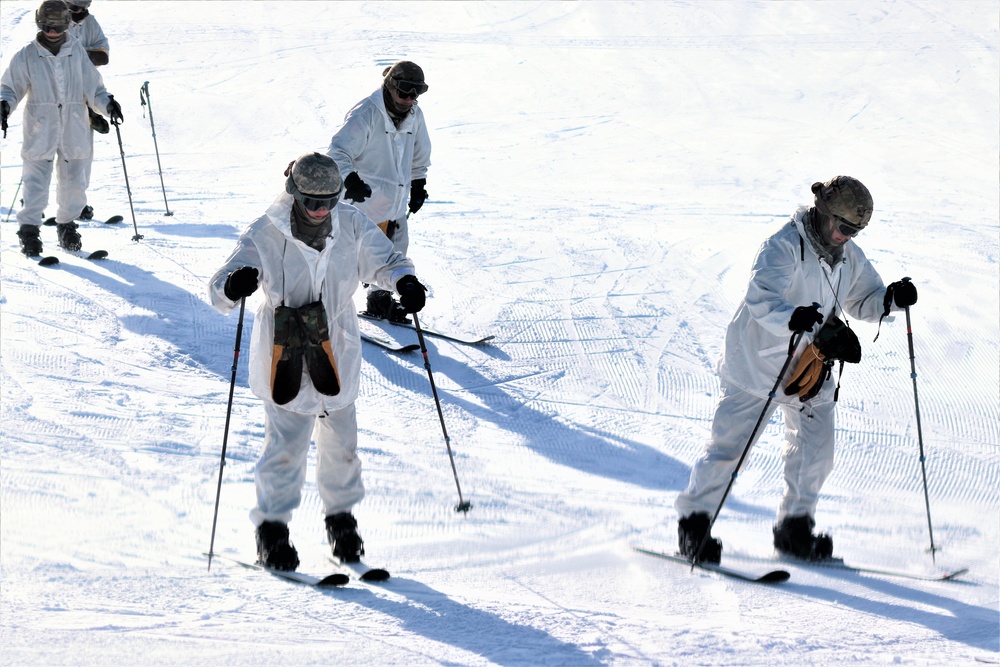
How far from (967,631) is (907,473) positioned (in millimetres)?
2093

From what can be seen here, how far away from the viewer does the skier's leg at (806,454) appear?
211 inches

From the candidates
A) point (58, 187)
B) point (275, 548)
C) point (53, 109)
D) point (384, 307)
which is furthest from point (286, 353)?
point (58, 187)

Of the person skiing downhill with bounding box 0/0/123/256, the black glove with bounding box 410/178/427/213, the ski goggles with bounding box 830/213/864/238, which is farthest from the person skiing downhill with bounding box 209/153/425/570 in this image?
the person skiing downhill with bounding box 0/0/123/256

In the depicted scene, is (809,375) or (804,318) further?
(809,375)

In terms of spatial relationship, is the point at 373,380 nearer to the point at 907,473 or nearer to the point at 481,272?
the point at 481,272

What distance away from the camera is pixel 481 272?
966cm

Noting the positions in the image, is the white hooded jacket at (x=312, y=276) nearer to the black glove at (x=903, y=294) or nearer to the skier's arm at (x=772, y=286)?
the skier's arm at (x=772, y=286)

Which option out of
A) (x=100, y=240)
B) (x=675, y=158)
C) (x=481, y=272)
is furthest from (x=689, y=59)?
(x=100, y=240)

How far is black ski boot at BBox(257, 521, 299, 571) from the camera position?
4973 millimetres

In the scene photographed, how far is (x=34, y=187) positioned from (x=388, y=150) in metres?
3.10

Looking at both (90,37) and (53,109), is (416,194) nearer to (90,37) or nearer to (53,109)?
(53,109)

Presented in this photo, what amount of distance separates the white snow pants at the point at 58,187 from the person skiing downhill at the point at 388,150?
9.12 feet

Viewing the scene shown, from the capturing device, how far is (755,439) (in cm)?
530

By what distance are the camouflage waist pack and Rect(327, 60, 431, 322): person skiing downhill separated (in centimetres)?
272
